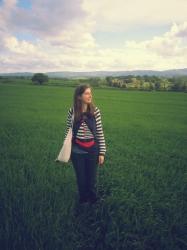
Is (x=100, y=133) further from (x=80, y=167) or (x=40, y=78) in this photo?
(x=40, y=78)

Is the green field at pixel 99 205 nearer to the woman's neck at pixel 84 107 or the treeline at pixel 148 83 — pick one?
the woman's neck at pixel 84 107

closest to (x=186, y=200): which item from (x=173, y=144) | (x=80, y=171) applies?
(x=80, y=171)

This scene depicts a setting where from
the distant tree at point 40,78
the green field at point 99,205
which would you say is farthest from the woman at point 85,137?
the distant tree at point 40,78

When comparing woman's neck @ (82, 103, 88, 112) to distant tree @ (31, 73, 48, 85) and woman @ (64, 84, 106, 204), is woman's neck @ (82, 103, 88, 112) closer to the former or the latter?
woman @ (64, 84, 106, 204)

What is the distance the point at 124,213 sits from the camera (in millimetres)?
4602

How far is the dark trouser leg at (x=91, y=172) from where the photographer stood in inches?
182

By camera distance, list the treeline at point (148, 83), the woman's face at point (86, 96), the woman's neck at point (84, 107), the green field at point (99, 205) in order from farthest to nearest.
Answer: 1. the treeline at point (148, 83)
2. the woman's neck at point (84, 107)
3. the woman's face at point (86, 96)
4. the green field at point (99, 205)

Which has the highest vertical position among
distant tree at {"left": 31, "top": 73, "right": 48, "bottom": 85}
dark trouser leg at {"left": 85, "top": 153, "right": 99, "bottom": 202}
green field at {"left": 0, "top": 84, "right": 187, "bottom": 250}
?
distant tree at {"left": 31, "top": 73, "right": 48, "bottom": 85}

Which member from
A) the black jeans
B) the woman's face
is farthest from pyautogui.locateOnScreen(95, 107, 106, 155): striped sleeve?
the woman's face

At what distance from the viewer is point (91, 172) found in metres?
4.70

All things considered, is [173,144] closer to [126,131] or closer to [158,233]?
[126,131]

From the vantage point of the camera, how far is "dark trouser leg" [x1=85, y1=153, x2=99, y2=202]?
4618 mm

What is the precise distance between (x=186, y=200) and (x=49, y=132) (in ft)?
26.9

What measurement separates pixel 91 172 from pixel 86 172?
99 millimetres
